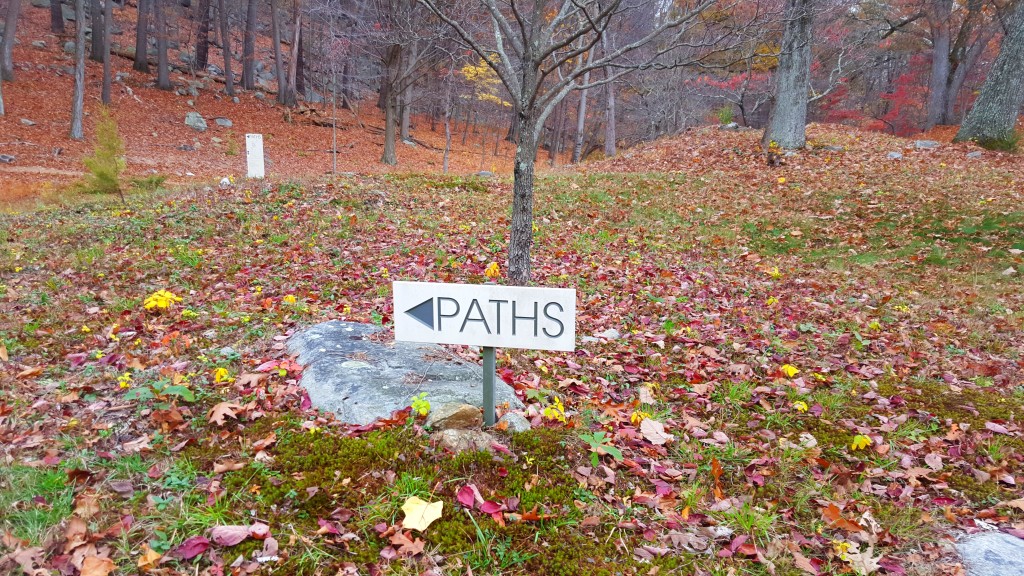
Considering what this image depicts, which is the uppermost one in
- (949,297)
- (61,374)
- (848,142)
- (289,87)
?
(289,87)

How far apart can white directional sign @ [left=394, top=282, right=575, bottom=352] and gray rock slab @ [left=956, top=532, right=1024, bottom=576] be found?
2.02 metres

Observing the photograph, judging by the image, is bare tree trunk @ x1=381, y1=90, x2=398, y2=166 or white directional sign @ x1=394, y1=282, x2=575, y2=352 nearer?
white directional sign @ x1=394, y1=282, x2=575, y2=352

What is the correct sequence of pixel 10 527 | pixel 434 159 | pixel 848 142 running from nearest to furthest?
pixel 10 527 < pixel 848 142 < pixel 434 159

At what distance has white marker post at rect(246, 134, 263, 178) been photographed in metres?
12.6

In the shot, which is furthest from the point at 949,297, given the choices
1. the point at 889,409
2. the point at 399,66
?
the point at 399,66

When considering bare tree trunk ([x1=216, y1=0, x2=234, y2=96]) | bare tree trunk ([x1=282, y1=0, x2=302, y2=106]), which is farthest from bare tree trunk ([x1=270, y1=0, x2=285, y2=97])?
bare tree trunk ([x1=216, y1=0, x2=234, y2=96])

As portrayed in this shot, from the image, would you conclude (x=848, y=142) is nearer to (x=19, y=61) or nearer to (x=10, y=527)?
(x=10, y=527)

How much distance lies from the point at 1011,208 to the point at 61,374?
12.6m

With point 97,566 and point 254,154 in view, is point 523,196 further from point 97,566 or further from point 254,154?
point 254,154

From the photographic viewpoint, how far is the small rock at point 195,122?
893 inches

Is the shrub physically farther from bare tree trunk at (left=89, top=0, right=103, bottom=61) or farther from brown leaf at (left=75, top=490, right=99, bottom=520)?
bare tree trunk at (left=89, top=0, right=103, bottom=61)

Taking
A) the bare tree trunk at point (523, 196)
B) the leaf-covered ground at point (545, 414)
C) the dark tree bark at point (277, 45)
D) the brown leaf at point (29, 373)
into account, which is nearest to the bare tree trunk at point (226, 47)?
the dark tree bark at point (277, 45)

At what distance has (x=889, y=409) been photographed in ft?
12.1

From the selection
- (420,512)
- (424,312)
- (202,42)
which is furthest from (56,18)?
(420,512)
